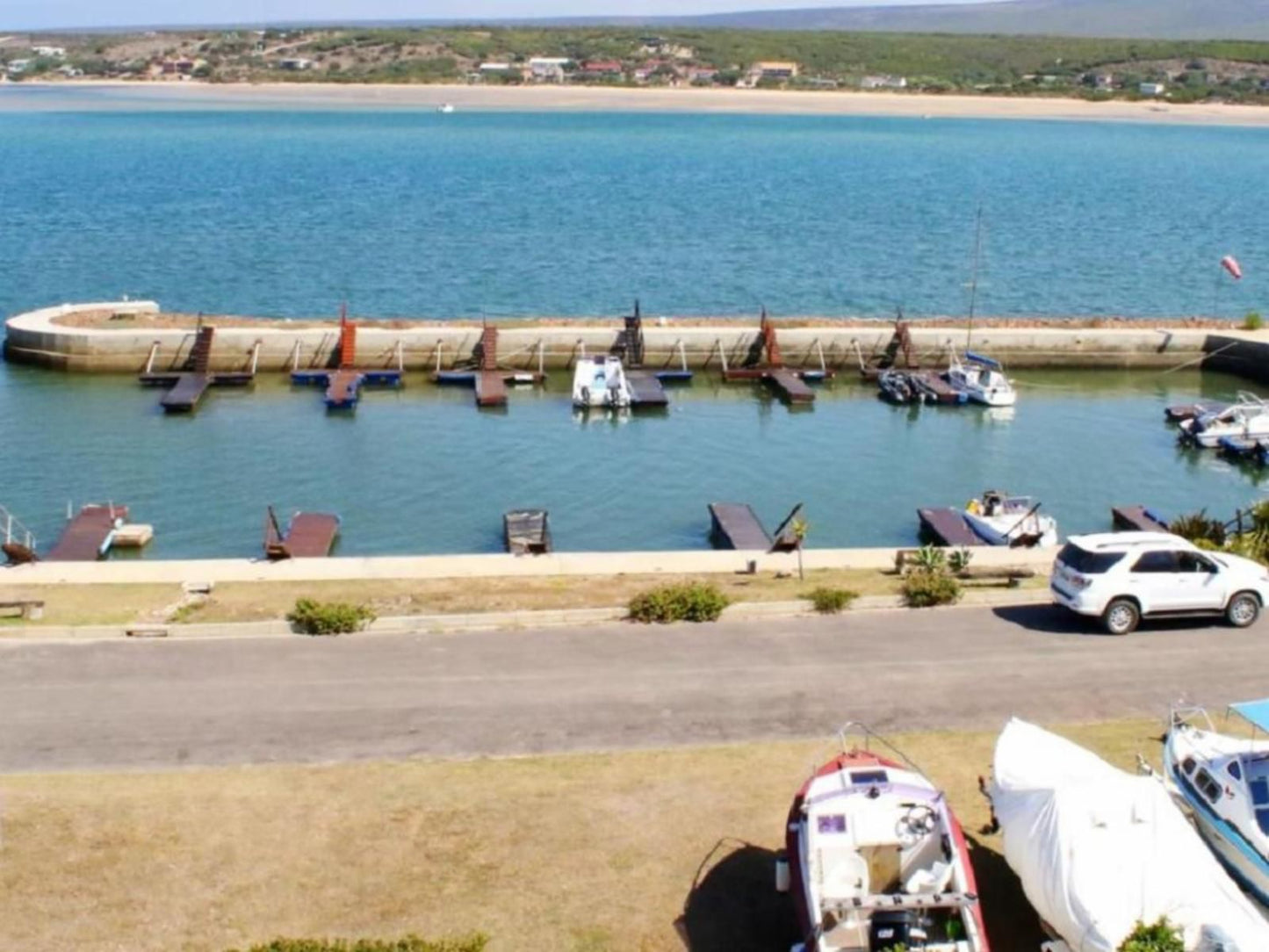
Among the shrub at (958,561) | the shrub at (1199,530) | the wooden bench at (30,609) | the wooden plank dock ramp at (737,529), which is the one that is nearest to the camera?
the wooden bench at (30,609)

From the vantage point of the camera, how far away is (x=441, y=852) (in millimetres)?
17734

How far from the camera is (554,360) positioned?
59969mm

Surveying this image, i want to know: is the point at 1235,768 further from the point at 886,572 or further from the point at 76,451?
the point at 76,451

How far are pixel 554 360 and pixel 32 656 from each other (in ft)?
122

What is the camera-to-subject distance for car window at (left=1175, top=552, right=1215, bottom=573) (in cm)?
2572

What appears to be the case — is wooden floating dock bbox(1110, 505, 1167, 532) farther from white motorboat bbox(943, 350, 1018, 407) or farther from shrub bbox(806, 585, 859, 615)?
shrub bbox(806, 585, 859, 615)

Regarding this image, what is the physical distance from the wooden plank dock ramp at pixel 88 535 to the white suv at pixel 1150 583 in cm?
2379

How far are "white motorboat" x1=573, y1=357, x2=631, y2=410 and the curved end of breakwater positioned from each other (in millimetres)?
4532

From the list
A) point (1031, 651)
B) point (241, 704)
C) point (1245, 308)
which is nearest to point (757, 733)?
point (1031, 651)

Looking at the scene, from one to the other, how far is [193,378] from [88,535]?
1941cm

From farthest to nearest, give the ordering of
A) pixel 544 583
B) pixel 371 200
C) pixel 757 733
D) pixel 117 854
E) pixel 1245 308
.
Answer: pixel 371 200, pixel 1245 308, pixel 544 583, pixel 757 733, pixel 117 854

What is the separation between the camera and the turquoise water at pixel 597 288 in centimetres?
4441

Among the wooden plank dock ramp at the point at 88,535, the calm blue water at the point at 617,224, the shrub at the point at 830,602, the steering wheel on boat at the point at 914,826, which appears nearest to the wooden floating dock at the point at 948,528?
the shrub at the point at 830,602

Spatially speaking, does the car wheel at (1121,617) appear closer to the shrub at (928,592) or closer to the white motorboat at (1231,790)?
the shrub at (928,592)
